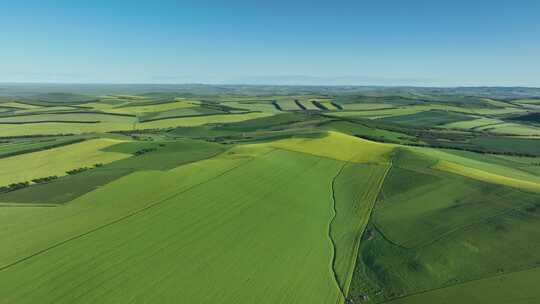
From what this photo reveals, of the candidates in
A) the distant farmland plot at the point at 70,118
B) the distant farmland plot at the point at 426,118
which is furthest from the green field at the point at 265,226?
the distant farmland plot at the point at 426,118

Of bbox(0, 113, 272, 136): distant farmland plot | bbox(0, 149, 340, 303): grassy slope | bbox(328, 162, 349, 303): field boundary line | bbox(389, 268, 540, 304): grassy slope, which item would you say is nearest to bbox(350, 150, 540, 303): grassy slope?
bbox(389, 268, 540, 304): grassy slope

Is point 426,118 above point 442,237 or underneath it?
underneath

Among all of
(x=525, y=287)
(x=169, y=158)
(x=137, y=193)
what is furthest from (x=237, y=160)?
(x=525, y=287)

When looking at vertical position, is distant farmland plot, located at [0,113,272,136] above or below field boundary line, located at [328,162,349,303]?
below

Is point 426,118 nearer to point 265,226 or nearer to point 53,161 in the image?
point 265,226

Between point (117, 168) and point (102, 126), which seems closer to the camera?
point (117, 168)

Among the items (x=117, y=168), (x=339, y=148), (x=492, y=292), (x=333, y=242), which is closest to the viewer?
(x=492, y=292)

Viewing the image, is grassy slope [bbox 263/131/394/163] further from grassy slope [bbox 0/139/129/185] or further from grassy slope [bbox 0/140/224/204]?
grassy slope [bbox 0/139/129/185]

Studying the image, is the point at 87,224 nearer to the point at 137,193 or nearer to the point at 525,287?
the point at 137,193

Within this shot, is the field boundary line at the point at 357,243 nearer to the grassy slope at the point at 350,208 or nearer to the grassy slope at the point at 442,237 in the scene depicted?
the grassy slope at the point at 350,208

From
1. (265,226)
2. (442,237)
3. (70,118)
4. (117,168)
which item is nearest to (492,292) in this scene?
(442,237)

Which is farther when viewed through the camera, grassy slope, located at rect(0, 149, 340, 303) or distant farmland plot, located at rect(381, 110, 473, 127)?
distant farmland plot, located at rect(381, 110, 473, 127)
